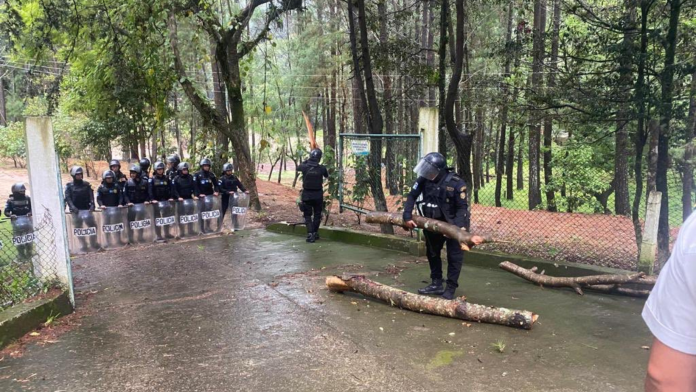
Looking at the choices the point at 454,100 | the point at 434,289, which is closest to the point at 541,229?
the point at 454,100

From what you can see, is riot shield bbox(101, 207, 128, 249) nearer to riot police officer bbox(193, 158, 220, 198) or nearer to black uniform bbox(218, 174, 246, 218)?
riot police officer bbox(193, 158, 220, 198)

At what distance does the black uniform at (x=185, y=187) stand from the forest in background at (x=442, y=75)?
262 cm

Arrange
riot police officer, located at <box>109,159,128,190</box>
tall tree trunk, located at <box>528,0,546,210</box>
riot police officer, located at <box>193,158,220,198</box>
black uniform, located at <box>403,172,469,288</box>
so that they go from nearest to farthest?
1. black uniform, located at <box>403,172,469,288</box>
2. tall tree trunk, located at <box>528,0,546,210</box>
3. riot police officer, located at <box>109,159,128,190</box>
4. riot police officer, located at <box>193,158,220,198</box>

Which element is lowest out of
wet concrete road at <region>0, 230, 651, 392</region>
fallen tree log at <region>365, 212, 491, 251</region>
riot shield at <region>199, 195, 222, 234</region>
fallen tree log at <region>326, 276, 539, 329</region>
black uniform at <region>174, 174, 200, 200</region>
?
wet concrete road at <region>0, 230, 651, 392</region>

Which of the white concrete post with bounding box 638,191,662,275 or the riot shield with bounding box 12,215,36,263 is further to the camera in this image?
the riot shield with bounding box 12,215,36,263

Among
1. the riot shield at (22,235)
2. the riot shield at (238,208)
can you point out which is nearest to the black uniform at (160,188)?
the riot shield at (238,208)

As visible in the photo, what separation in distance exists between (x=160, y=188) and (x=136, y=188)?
1.53ft

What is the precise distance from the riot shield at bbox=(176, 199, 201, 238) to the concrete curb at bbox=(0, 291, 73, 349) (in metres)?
4.73

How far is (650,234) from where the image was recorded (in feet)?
17.1

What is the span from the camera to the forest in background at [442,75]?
673 centimetres

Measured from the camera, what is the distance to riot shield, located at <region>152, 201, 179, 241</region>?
9.79 meters

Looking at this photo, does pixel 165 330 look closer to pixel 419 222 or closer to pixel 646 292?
pixel 419 222

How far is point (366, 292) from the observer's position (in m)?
5.47

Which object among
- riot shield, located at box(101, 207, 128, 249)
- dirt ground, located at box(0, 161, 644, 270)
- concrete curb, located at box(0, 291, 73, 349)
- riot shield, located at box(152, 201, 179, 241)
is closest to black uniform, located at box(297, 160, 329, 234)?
dirt ground, located at box(0, 161, 644, 270)
